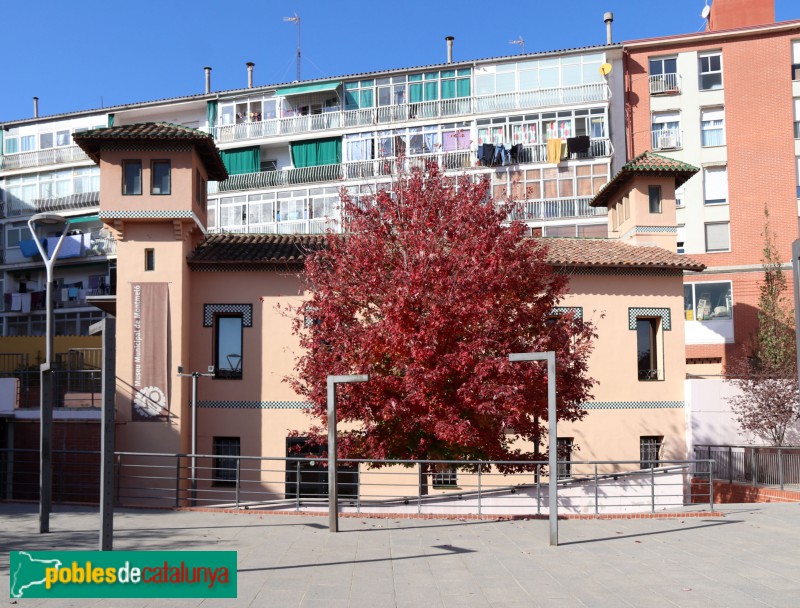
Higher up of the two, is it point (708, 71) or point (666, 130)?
point (708, 71)

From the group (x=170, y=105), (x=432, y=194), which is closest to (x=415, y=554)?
(x=432, y=194)

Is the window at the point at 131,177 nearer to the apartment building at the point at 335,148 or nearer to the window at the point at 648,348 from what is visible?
the apartment building at the point at 335,148

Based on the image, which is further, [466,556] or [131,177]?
[131,177]

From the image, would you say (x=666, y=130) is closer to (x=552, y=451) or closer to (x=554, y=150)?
(x=554, y=150)

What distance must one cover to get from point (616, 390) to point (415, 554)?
14.3 metres

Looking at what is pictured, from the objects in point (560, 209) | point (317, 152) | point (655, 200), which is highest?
point (317, 152)

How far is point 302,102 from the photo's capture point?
4472cm

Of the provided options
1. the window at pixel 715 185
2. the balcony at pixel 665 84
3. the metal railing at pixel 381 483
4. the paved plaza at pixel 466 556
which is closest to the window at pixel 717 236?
the window at pixel 715 185

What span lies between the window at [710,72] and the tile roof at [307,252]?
16.8 metres

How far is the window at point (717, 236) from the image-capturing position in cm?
3962

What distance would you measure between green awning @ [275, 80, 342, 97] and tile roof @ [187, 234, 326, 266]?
18.2 m

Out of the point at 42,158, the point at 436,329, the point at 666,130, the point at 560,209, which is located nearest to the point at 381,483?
the point at 436,329

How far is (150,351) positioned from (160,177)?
4.90m

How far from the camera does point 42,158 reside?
1954 inches
